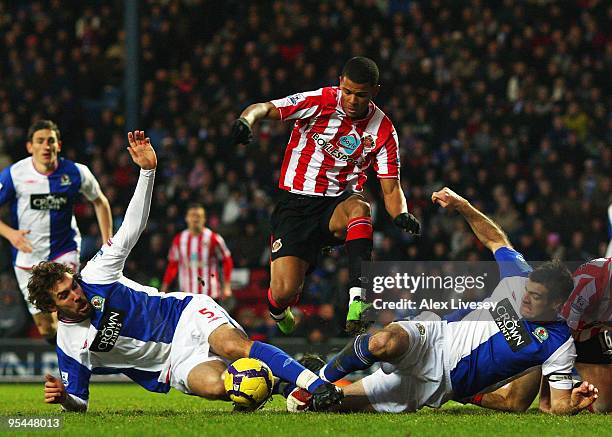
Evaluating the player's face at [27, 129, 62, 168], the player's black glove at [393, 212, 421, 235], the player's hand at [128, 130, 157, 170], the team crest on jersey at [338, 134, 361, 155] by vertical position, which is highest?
the player's face at [27, 129, 62, 168]

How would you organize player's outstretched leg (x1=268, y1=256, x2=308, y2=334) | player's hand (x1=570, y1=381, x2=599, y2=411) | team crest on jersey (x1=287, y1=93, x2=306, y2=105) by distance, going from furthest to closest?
player's outstretched leg (x1=268, y1=256, x2=308, y2=334) < team crest on jersey (x1=287, y1=93, x2=306, y2=105) < player's hand (x1=570, y1=381, x2=599, y2=411)

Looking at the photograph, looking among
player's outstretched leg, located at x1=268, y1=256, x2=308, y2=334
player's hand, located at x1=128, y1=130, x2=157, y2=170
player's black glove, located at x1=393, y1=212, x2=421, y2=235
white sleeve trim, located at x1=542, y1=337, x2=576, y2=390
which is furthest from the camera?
player's outstretched leg, located at x1=268, y1=256, x2=308, y2=334

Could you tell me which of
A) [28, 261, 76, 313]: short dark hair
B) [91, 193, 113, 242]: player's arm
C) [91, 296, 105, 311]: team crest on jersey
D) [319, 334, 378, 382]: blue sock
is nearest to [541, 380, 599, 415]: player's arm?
[319, 334, 378, 382]: blue sock

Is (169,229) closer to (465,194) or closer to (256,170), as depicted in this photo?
(256,170)

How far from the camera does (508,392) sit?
24.6 ft

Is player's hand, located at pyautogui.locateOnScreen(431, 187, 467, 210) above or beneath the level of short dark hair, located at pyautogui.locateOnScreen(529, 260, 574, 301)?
above

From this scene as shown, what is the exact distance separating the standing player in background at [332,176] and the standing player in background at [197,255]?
5106 mm

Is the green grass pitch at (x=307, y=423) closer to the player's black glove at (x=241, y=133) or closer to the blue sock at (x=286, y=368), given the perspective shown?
the blue sock at (x=286, y=368)

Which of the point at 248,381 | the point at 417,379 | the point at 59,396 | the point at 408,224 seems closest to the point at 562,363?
the point at 417,379

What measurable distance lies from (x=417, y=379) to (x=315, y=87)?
36.6 feet

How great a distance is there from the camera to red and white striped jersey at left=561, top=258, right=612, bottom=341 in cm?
741

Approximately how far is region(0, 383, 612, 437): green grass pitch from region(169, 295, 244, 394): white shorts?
0.27 metres

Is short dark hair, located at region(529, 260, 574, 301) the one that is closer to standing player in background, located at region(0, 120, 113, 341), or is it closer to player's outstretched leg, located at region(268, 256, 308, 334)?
player's outstretched leg, located at region(268, 256, 308, 334)

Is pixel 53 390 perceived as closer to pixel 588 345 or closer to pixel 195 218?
pixel 588 345
